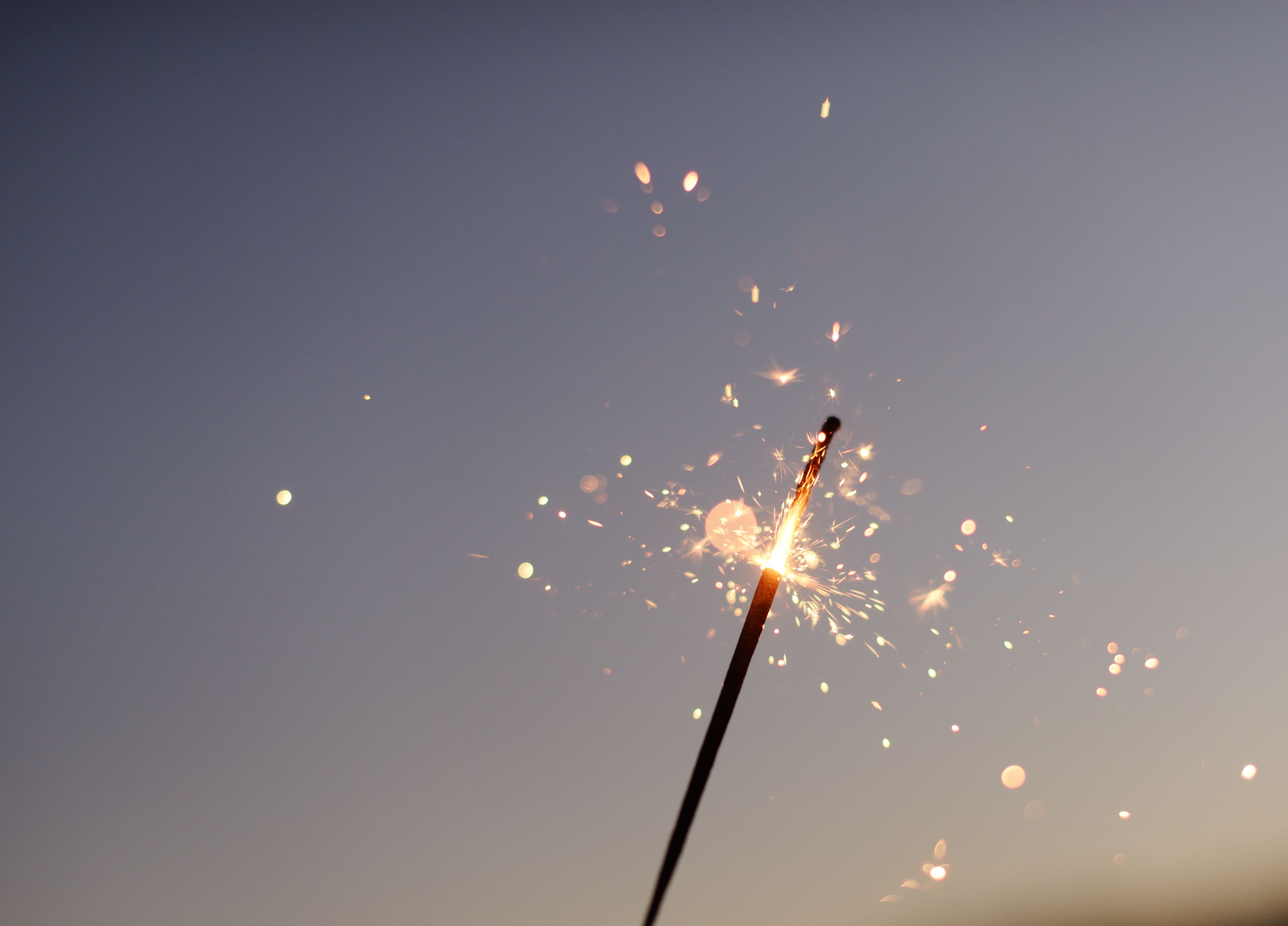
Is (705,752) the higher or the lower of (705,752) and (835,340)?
the lower

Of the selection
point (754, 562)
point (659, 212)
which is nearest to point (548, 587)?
point (754, 562)

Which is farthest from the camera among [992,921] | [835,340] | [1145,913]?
[1145,913]

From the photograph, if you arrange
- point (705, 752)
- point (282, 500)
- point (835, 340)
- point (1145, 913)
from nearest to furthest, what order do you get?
point (705, 752), point (835, 340), point (282, 500), point (1145, 913)

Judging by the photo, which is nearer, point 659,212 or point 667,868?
point 667,868

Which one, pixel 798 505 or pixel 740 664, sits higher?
pixel 798 505

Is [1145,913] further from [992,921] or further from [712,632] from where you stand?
[712,632]

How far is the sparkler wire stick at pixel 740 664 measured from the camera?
1604 mm

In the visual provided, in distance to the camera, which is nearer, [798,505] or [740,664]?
[740,664]

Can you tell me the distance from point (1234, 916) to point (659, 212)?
7746mm

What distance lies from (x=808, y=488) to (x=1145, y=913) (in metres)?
5.90

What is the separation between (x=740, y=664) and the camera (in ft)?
5.34

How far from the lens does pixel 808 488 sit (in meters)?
1.74

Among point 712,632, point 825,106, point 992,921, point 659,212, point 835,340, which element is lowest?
point 992,921

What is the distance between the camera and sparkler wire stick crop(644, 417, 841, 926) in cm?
160
